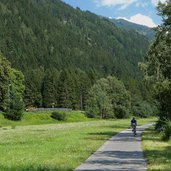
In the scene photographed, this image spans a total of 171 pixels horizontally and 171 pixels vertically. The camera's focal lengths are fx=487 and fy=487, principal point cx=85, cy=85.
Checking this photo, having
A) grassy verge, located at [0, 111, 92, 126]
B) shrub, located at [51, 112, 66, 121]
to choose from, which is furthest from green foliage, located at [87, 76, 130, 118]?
shrub, located at [51, 112, 66, 121]

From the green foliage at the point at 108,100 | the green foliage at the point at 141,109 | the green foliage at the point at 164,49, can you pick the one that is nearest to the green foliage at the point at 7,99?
the green foliage at the point at 108,100

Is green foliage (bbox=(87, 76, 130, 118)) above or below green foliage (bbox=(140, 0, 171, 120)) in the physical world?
below

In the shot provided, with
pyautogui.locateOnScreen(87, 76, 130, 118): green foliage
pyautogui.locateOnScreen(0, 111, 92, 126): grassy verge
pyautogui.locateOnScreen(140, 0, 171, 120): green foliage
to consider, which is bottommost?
pyautogui.locateOnScreen(0, 111, 92, 126): grassy verge

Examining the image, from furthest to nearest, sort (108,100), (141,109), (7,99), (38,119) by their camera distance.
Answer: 1. (141,109)
2. (108,100)
3. (38,119)
4. (7,99)

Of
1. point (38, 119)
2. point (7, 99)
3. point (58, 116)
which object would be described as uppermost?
point (7, 99)

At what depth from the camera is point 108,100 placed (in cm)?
14625

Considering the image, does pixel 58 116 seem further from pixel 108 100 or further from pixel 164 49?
pixel 164 49

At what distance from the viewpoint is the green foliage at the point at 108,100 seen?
14362 cm

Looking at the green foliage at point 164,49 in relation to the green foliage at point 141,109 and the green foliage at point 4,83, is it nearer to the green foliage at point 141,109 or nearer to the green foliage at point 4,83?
the green foliage at point 4,83

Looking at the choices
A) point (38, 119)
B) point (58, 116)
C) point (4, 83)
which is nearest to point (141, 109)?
point (58, 116)

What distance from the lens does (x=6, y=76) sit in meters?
108

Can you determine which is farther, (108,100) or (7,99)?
(108,100)

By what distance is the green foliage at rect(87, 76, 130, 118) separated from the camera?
144 metres

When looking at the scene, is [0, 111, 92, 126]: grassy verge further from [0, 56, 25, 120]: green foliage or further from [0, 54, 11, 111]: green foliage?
[0, 54, 11, 111]: green foliage
